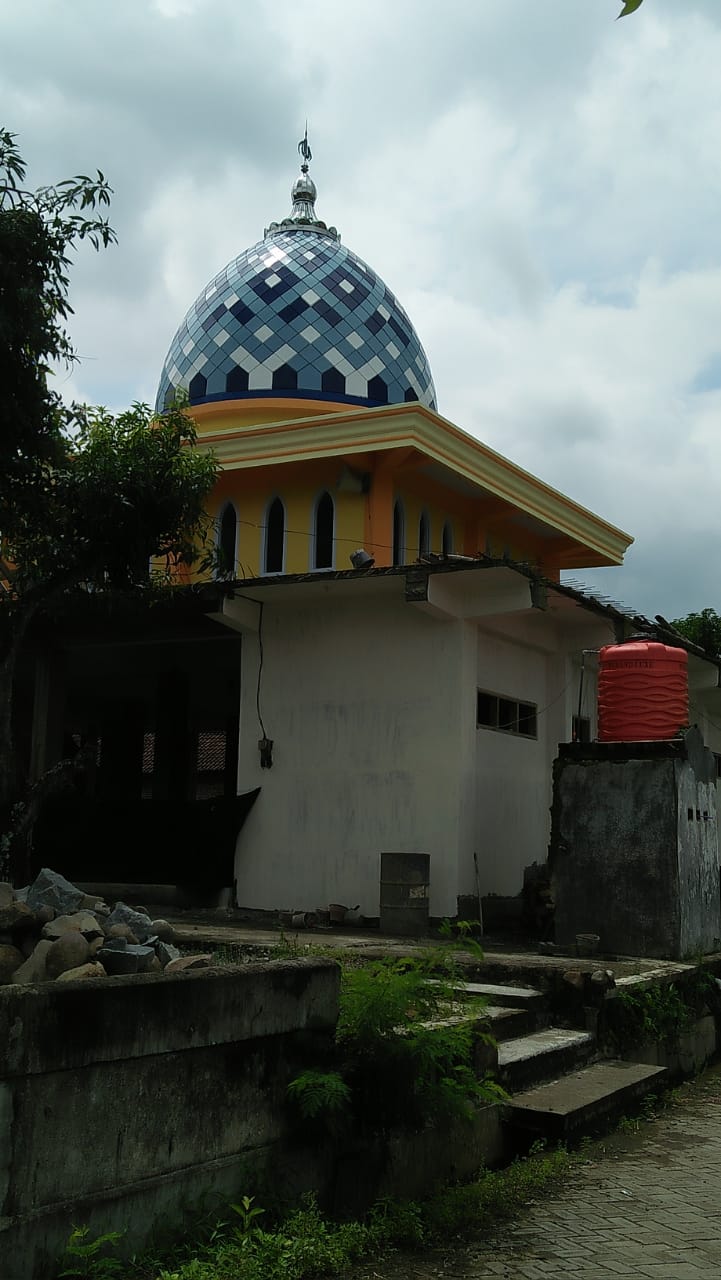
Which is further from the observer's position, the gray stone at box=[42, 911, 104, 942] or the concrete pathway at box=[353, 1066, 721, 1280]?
the gray stone at box=[42, 911, 104, 942]

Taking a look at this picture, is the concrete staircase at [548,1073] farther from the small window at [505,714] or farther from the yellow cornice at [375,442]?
the yellow cornice at [375,442]

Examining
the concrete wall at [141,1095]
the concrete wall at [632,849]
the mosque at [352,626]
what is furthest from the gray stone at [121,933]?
the mosque at [352,626]

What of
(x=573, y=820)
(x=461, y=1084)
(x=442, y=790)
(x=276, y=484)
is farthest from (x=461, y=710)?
(x=461, y=1084)

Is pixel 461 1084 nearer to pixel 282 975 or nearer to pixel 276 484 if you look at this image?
pixel 282 975

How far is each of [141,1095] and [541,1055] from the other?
339 centimetres

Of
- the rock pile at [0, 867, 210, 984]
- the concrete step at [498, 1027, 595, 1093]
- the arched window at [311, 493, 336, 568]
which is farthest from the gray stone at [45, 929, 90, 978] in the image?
the arched window at [311, 493, 336, 568]

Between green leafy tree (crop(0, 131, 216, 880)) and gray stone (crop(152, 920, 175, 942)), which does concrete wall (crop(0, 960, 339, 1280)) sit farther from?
green leafy tree (crop(0, 131, 216, 880))

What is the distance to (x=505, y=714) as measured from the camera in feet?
47.7

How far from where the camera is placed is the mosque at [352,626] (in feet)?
43.4

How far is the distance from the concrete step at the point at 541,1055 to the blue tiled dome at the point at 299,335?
13.5 metres

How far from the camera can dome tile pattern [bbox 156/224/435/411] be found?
1958 cm

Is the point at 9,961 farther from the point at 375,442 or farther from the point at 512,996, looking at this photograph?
the point at 375,442

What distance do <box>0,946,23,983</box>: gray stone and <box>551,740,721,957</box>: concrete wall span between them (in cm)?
610

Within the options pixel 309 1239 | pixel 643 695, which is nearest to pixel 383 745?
pixel 643 695
